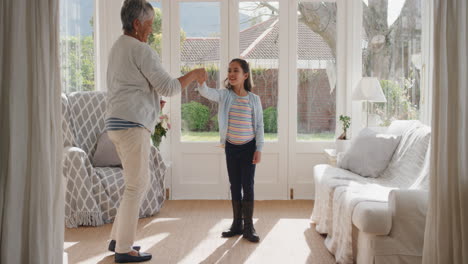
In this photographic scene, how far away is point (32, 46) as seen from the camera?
72.8 inches

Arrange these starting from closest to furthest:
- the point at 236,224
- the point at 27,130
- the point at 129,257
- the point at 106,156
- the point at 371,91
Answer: the point at 27,130, the point at 129,257, the point at 236,224, the point at 106,156, the point at 371,91

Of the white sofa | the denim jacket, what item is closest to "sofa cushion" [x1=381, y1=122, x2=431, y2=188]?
the white sofa

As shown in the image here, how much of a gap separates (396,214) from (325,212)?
3.58 ft

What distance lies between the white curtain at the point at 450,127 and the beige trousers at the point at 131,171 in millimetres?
1716

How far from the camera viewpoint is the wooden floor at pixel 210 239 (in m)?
3.49

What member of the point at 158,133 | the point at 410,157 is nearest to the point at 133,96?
the point at 410,157

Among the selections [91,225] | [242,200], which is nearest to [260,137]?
[242,200]

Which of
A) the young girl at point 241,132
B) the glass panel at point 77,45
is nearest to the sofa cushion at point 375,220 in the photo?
the young girl at point 241,132

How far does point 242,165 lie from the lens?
12.8 feet

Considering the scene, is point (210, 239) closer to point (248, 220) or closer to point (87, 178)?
point (248, 220)

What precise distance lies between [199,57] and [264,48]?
72 centimetres

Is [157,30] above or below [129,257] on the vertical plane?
above

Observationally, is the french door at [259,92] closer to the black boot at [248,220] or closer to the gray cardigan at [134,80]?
the black boot at [248,220]

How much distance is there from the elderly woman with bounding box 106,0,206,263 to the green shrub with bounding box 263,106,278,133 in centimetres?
254
